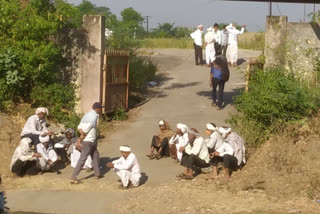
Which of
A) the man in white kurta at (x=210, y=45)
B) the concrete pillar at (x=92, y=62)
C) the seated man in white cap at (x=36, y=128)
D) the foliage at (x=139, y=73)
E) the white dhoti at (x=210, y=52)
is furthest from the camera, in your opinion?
the white dhoti at (x=210, y=52)

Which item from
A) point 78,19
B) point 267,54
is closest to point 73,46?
point 78,19

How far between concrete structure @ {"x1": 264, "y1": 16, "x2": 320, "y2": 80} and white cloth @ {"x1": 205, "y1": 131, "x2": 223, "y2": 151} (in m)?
3.42

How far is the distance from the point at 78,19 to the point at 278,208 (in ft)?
28.4

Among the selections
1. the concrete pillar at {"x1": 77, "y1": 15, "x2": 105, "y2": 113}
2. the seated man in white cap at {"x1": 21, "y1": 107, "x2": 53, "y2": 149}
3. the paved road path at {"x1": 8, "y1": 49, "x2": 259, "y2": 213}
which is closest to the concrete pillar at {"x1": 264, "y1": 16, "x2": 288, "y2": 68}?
the paved road path at {"x1": 8, "y1": 49, "x2": 259, "y2": 213}

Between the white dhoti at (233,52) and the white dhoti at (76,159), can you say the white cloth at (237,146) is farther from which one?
the white dhoti at (233,52)

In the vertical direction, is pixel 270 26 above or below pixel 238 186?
above

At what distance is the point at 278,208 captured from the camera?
11984 mm

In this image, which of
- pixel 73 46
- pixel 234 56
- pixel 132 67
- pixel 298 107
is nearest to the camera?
pixel 298 107

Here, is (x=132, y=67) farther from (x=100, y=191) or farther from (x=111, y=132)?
(x=100, y=191)

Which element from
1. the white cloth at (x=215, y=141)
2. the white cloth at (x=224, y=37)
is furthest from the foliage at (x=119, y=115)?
the white cloth at (x=224, y=37)

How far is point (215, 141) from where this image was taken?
1382 cm

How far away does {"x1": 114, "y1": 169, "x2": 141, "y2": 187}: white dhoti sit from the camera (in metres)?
13.3

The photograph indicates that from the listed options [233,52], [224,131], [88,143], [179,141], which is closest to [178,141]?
[179,141]

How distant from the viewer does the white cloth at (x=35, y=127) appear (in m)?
14.7
